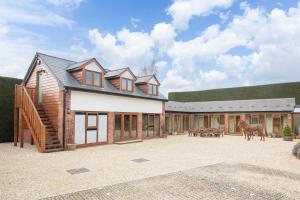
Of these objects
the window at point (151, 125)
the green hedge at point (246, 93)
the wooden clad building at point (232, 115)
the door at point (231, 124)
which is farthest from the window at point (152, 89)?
the green hedge at point (246, 93)

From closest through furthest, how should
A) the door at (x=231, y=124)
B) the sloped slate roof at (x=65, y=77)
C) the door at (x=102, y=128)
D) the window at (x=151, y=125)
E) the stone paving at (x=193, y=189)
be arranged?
the stone paving at (x=193, y=189)
the sloped slate roof at (x=65, y=77)
the door at (x=102, y=128)
the window at (x=151, y=125)
the door at (x=231, y=124)

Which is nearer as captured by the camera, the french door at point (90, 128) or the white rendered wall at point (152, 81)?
the french door at point (90, 128)

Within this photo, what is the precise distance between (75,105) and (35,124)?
8.31ft

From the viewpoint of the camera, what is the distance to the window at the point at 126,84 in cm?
1777

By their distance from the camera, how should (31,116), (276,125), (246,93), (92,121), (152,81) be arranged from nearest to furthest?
(31,116), (92,121), (152,81), (276,125), (246,93)

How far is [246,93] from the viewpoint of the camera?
33625mm

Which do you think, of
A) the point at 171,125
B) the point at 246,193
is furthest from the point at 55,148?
the point at 171,125

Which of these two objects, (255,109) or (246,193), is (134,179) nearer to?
(246,193)

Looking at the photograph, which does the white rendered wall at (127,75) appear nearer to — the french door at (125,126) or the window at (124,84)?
the window at (124,84)

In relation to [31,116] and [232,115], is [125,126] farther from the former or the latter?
[232,115]

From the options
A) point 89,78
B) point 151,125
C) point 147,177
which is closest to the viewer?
point 147,177

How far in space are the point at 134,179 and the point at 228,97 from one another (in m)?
31.2

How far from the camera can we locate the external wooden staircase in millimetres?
12326

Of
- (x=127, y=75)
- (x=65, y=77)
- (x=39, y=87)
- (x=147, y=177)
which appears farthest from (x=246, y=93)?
(x=147, y=177)
